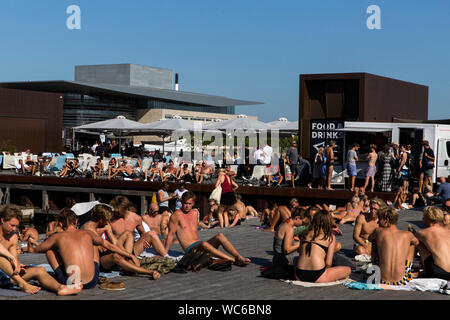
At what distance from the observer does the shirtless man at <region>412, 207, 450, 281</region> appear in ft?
25.4

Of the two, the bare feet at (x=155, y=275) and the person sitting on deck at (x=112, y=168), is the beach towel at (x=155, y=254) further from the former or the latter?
the person sitting on deck at (x=112, y=168)

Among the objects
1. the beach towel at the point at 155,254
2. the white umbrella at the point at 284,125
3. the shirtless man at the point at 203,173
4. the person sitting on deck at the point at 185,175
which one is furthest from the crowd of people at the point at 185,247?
the white umbrella at the point at 284,125

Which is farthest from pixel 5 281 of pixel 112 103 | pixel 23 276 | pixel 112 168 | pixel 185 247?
pixel 112 103

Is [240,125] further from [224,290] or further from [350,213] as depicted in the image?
[224,290]

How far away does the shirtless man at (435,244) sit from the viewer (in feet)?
25.4

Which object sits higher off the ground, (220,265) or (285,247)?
(285,247)

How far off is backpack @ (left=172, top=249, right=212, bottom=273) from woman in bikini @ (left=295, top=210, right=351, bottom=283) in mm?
1449

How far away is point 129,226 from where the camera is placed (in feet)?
31.0

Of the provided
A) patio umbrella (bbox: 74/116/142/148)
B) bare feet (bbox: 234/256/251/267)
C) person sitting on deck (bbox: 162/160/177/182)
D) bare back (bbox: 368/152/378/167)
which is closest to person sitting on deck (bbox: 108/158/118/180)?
person sitting on deck (bbox: 162/160/177/182)

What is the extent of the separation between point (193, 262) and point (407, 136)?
13868mm

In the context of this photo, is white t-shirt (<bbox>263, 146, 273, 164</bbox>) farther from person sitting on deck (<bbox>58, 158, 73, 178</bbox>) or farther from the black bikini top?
the black bikini top

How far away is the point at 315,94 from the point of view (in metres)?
23.9

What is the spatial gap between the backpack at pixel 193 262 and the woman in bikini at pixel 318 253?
1449 millimetres

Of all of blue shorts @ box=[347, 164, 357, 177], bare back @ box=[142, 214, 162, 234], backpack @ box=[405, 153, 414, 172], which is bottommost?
bare back @ box=[142, 214, 162, 234]
